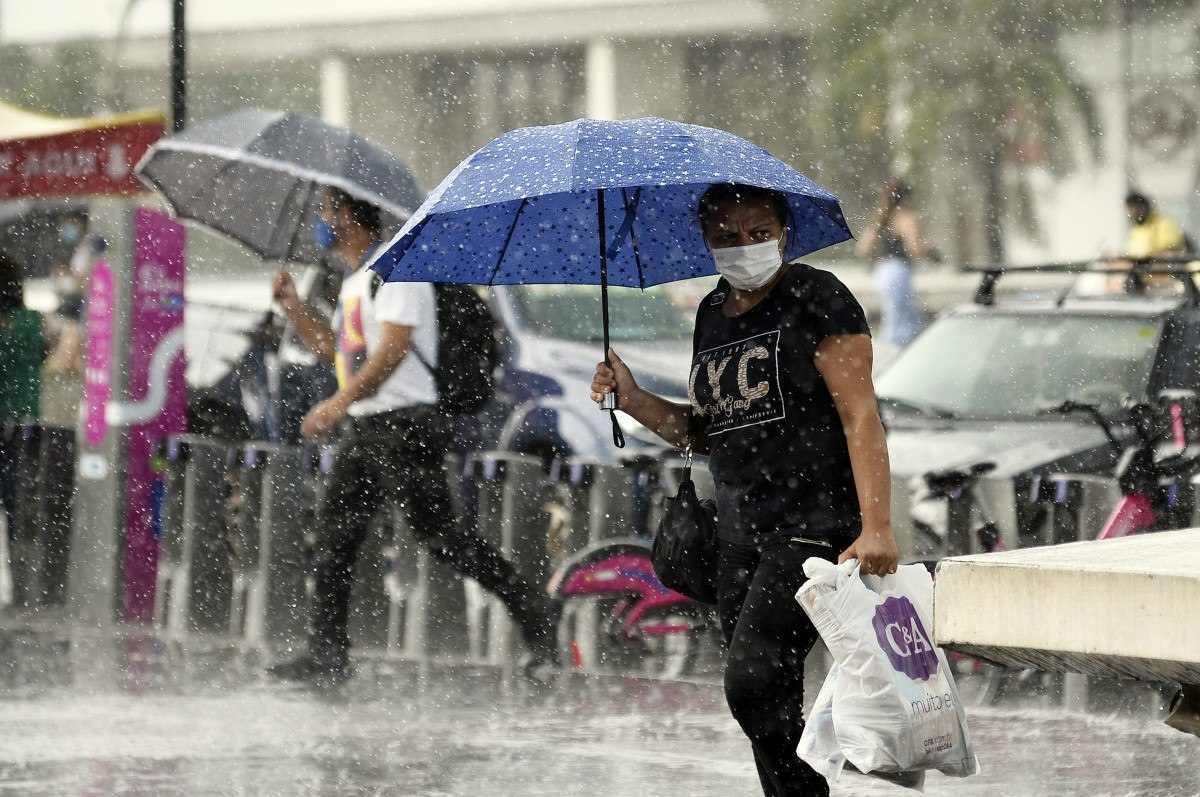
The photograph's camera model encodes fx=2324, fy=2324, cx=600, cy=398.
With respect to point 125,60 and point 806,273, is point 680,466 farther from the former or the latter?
point 125,60

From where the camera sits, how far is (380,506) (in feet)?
29.5

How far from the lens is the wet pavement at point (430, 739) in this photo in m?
6.90

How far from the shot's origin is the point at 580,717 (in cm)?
827

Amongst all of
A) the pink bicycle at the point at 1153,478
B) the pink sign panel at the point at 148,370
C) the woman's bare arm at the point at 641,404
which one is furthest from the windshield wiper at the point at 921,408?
the woman's bare arm at the point at 641,404

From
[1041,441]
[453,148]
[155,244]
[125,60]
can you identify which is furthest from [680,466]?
[125,60]

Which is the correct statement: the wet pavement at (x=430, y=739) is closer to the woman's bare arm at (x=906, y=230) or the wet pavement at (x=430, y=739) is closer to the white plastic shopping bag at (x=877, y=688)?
the white plastic shopping bag at (x=877, y=688)

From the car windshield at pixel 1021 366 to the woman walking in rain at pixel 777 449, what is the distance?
501 centimetres

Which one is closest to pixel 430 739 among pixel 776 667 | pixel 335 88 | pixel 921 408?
pixel 776 667

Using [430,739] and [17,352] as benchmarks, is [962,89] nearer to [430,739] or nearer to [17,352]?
[17,352]

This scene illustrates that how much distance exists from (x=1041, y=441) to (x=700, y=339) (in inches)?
183

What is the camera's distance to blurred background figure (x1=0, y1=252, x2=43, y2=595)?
12.0m

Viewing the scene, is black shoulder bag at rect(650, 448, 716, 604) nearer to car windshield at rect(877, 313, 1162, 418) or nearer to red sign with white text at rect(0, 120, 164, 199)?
car windshield at rect(877, 313, 1162, 418)

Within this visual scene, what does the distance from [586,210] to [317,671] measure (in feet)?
11.1

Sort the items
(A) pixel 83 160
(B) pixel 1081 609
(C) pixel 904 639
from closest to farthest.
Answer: (B) pixel 1081 609
(C) pixel 904 639
(A) pixel 83 160
